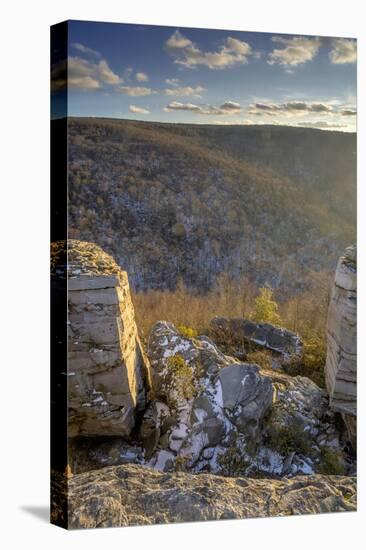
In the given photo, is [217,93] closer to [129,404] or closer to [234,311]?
[234,311]

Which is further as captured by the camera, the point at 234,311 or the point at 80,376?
the point at 234,311

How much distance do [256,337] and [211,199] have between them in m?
1.39

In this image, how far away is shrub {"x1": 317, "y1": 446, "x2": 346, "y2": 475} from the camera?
1136 cm

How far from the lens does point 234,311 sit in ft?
37.1

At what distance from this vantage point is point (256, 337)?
450 inches

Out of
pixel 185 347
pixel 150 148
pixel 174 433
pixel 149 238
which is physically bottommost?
pixel 174 433

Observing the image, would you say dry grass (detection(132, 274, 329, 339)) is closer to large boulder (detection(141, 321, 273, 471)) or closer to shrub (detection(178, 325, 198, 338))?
shrub (detection(178, 325, 198, 338))

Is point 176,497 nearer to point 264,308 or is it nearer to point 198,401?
point 198,401

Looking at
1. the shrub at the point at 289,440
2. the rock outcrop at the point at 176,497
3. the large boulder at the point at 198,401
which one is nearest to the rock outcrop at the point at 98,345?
the large boulder at the point at 198,401

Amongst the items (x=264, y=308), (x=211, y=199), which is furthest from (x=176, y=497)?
(x=211, y=199)

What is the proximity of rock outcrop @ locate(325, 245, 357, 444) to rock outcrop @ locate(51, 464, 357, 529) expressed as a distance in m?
0.77

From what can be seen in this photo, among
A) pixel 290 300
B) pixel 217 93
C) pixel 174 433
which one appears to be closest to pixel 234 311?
pixel 290 300

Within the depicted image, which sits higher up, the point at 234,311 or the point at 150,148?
the point at 150,148

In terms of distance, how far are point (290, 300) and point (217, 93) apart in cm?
207
